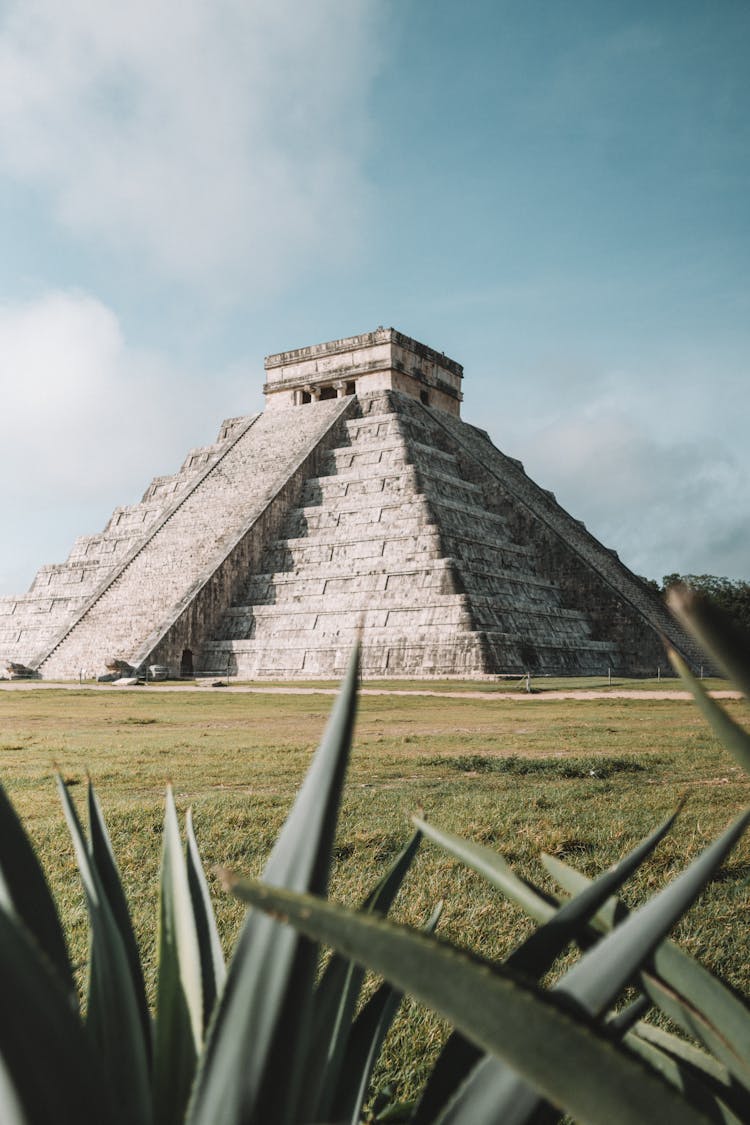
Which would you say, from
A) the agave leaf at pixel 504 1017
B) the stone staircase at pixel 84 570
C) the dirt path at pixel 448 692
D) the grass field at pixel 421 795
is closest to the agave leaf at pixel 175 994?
the agave leaf at pixel 504 1017

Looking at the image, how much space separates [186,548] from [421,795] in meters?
20.0

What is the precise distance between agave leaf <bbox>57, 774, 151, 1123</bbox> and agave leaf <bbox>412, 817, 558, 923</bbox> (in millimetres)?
404

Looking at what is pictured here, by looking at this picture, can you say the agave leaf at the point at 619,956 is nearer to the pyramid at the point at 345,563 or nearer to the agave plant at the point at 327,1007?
the agave plant at the point at 327,1007

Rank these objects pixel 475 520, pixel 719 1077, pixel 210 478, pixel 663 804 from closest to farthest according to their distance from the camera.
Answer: pixel 719 1077, pixel 663 804, pixel 475 520, pixel 210 478

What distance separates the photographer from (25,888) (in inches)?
39.6

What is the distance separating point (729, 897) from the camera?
12.0ft

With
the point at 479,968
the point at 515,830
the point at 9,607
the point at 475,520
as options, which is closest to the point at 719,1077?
the point at 479,968

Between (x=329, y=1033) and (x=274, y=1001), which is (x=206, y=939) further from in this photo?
(x=274, y=1001)

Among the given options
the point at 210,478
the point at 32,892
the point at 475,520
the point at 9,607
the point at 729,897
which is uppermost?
the point at 210,478

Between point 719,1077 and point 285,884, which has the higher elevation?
point 285,884

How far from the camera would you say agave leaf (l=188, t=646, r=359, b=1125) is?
0.82 meters

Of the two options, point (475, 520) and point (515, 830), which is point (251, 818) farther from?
point (475, 520)

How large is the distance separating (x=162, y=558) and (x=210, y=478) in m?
3.84

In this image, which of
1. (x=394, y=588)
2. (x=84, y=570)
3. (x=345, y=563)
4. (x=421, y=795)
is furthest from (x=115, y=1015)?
(x=84, y=570)
